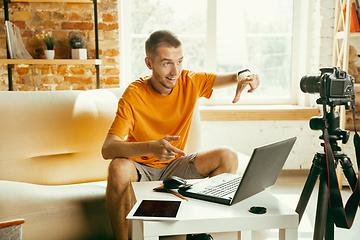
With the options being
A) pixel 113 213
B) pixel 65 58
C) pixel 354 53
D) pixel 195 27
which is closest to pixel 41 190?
pixel 113 213

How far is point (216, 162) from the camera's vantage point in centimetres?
164

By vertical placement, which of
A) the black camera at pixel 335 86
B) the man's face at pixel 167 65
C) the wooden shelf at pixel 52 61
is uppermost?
the wooden shelf at pixel 52 61

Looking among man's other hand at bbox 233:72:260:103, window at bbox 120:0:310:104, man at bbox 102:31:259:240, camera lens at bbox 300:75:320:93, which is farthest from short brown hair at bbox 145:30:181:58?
window at bbox 120:0:310:104

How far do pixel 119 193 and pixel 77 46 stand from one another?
1906mm

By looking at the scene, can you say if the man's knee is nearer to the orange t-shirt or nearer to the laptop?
the orange t-shirt

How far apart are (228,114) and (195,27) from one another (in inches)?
38.0

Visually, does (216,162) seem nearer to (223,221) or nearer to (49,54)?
(223,221)

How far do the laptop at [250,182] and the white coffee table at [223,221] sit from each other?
0.04 m

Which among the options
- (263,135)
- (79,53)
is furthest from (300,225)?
(79,53)

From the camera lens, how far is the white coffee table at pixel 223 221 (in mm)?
1007

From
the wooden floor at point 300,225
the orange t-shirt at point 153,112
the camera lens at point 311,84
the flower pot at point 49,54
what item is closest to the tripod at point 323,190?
the camera lens at point 311,84

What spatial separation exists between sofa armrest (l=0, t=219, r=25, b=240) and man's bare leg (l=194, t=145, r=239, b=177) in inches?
37.5

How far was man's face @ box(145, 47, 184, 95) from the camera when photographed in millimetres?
Answer: 1628

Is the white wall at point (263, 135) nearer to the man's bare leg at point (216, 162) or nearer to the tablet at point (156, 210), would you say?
the man's bare leg at point (216, 162)
